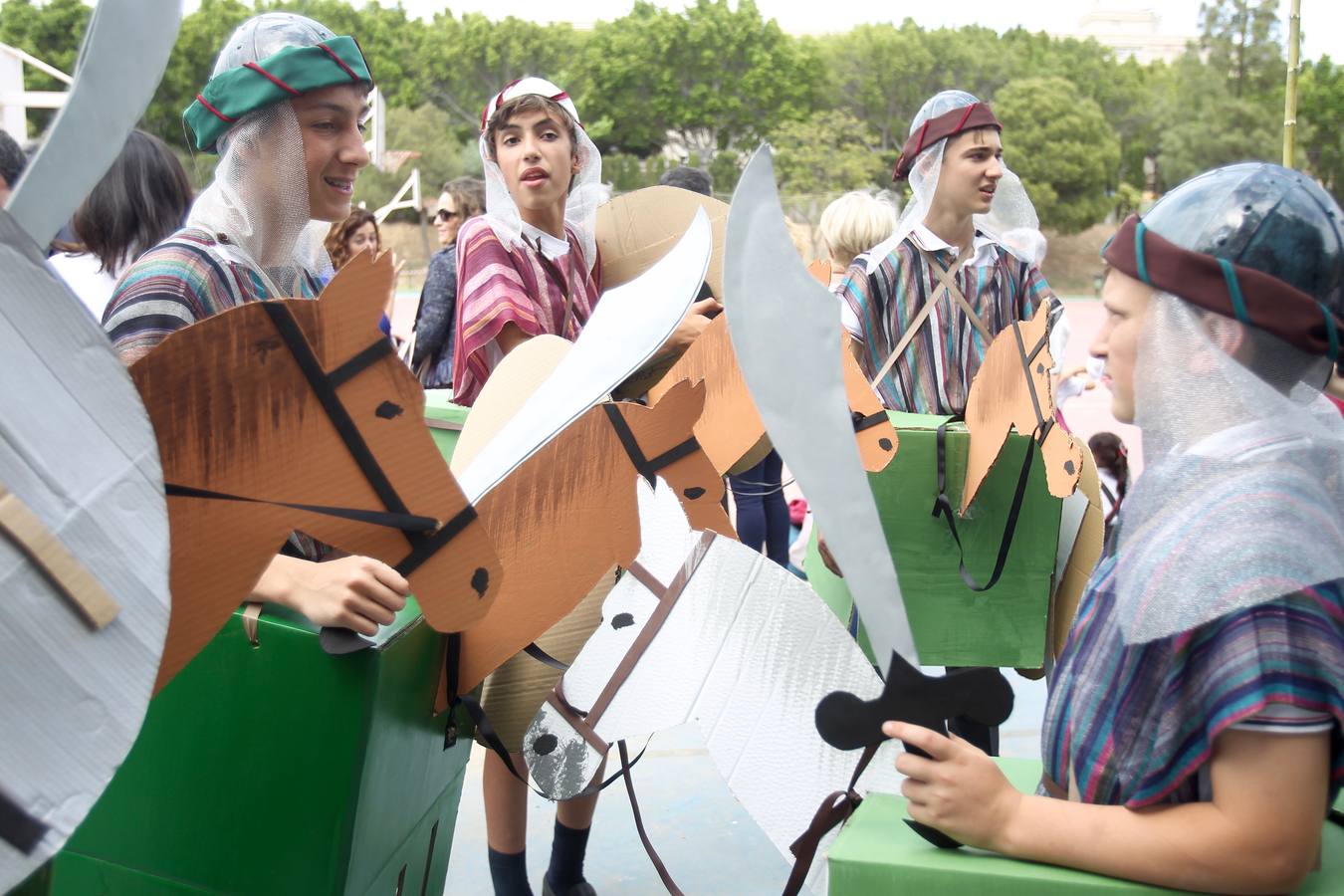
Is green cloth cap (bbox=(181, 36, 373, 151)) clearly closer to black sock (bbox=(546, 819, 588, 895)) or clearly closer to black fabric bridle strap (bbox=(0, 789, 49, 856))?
black fabric bridle strap (bbox=(0, 789, 49, 856))

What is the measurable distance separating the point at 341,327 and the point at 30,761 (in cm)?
47

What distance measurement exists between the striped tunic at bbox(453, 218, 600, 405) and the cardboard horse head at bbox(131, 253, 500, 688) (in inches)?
42.1

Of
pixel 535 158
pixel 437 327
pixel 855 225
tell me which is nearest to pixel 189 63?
pixel 437 327

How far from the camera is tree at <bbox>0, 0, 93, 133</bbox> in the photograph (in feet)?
94.1

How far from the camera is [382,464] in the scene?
117cm

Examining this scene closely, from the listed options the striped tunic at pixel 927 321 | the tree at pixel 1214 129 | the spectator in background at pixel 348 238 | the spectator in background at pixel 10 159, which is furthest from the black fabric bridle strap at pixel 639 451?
the tree at pixel 1214 129

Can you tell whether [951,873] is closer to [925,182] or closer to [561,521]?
[561,521]

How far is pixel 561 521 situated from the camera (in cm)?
160

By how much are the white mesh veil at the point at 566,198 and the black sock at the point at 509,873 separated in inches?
46.4

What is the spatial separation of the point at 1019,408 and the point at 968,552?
38cm

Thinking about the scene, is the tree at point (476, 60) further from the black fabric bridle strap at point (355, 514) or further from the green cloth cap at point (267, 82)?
the black fabric bridle strap at point (355, 514)

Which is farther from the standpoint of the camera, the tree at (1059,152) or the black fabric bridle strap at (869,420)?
the tree at (1059,152)

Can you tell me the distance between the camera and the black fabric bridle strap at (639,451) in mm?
1648

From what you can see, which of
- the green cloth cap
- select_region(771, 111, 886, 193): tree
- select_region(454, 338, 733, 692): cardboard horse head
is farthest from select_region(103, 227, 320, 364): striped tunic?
select_region(771, 111, 886, 193): tree
